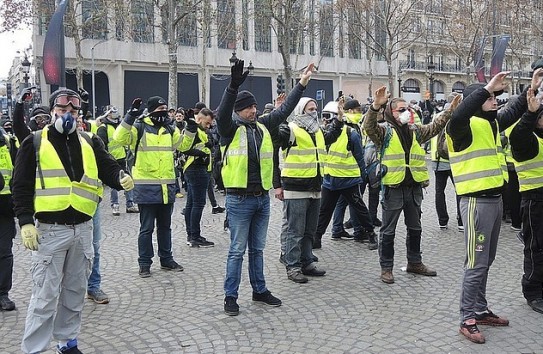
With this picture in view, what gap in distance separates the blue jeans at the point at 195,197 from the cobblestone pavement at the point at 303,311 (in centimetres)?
59

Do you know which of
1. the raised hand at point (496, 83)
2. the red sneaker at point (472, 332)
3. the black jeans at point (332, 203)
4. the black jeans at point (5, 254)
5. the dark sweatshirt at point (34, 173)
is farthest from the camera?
the black jeans at point (332, 203)

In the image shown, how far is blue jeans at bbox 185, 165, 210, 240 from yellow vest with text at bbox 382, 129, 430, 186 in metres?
3.14

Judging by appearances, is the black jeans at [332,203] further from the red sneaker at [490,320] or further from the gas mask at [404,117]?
the red sneaker at [490,320]

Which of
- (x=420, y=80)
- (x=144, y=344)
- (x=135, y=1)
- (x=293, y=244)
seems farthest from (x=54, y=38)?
(x=420, y=80)

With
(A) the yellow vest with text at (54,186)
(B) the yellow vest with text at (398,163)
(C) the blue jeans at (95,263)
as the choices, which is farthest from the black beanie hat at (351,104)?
(A) the yellow vest with text at (54,186)

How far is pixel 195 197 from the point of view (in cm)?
820

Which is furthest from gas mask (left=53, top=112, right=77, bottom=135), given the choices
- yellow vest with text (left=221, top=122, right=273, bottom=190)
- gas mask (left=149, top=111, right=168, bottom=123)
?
gas mask (left=149, top=111, right=168, bottom=123)

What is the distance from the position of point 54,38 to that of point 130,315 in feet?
20.0

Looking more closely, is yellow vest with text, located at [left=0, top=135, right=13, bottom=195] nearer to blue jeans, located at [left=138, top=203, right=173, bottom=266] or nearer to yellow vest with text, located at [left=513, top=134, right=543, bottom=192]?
blue jeans, located at [left=138, top=203, right=173, bottom=266]

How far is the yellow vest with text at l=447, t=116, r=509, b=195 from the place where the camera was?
4543mm

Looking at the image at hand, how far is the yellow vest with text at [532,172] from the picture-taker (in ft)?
17.0

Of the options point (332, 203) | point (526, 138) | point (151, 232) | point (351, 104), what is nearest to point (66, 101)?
point (151, 232)

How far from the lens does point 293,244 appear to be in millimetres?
6258

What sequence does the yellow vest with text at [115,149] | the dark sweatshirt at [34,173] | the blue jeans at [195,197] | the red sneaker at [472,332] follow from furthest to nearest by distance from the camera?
1. the yellow vest with text at [115,149]
2. the blue jeans at [195,197]
3. the red sneaker at [472,332]
4. the dark sweatshirt at [34,173]
